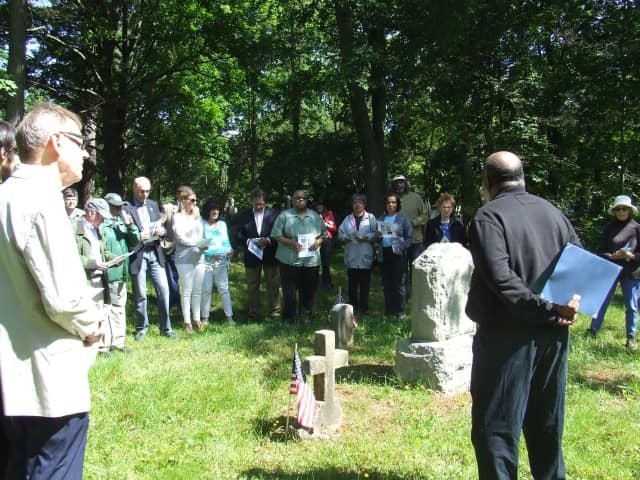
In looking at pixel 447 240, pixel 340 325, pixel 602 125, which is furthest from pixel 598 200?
pixel 340 325

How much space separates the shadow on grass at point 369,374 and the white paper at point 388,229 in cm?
278

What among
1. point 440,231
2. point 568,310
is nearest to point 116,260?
point 440,231

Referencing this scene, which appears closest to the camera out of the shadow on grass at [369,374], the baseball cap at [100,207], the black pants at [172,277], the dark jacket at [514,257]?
the dark jacket at [514,257]

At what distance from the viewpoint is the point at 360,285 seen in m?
9.16

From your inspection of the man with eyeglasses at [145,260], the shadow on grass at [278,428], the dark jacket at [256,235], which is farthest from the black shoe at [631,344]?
the man with eyeglasses at [145,260]

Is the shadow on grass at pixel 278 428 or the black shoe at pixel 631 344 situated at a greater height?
the shadow on grass at pixel 278 428

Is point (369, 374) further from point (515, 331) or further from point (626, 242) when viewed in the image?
point (626, 242)

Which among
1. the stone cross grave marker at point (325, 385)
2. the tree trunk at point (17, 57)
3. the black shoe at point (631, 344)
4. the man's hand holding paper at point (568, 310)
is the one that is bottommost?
→ the black shoe at point (631, 344)

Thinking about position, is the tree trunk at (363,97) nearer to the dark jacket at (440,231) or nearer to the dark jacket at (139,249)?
the dark jacket at (440,231)

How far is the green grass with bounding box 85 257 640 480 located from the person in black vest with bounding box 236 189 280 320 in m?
1.94

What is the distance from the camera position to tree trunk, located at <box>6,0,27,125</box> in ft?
30.2

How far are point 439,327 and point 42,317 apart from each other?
13.7ft

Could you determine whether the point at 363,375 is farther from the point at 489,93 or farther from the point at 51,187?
the point at 489,93

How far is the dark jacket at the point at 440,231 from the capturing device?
8484 mm
